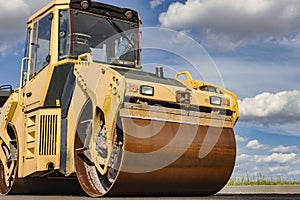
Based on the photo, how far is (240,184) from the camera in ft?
40.9

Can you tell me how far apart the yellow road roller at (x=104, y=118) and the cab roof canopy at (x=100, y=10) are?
2 centimetres

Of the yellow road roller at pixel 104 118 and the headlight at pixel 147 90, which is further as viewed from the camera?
the headlight at pixel 147 90

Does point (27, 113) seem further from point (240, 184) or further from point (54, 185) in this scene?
point (240, 184)

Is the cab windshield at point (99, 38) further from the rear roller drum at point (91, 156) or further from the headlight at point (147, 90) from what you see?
the headlight at point (147, 90)

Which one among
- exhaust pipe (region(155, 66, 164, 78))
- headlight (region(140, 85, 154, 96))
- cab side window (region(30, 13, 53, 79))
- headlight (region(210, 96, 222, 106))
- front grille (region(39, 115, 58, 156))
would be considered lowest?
front grille (region(39, 115, 58, 156))

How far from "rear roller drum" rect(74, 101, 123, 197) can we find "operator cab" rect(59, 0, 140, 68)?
4.19 feet

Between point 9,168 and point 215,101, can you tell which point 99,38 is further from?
point 9,168

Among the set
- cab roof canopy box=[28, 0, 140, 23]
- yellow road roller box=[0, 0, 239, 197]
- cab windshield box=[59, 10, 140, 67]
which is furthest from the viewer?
cab roof canopy box=[28, 0, 140, 23]

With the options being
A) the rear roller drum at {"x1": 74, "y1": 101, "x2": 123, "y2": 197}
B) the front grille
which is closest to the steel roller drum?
the rear roller drum at {"x1": 74, "y1": 101, "x2": 123, "y2": 197}

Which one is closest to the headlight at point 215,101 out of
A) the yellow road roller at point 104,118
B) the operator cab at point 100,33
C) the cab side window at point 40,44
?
the yellow road roller at point 104,118

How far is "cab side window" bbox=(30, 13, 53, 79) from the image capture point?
→ 8.77 metres

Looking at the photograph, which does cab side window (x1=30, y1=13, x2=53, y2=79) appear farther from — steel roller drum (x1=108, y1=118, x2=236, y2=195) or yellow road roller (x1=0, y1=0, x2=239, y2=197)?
steel roller drum (x1=108, y1=118, x2=236, y2=195)

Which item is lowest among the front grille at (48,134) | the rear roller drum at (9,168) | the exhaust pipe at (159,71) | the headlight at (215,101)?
the rear roller drum at (9,168)

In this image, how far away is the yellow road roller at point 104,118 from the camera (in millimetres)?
6801
